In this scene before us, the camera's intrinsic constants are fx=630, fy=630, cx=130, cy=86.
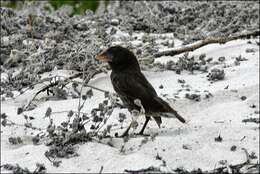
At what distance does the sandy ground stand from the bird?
187mm

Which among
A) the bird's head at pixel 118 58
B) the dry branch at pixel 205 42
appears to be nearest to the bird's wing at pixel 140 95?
the bird's head at pixel 118 58

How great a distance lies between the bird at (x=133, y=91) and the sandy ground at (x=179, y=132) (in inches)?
7.4

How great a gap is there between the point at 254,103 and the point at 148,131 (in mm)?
1313

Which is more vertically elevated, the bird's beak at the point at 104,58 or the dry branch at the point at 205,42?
the bird's beak at the point at 104,58

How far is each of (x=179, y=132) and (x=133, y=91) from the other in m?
0.54

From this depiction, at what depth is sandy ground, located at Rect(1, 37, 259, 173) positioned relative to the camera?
15.4 ft

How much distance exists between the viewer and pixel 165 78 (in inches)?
292

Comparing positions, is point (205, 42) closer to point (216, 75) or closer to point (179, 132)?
point (216, 75)

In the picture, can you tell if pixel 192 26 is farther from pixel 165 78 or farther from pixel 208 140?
pixel 208 140

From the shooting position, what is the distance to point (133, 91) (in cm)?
539

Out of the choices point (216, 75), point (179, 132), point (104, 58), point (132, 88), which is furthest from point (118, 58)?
point (216, 75)

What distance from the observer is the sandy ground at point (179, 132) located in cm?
470

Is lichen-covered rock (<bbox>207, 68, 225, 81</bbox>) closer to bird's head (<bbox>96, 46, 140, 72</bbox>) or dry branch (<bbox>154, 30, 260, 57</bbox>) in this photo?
dry branch (<bbox>154, 30, 260, 57</bbox>)

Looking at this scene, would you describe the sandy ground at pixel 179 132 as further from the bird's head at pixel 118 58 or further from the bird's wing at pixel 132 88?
the bird's head at pixel 118 58
